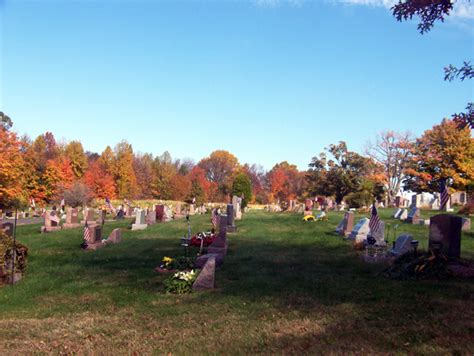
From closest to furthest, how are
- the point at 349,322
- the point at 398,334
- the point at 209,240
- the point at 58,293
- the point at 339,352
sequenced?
1. the point at 339,352
2. the point at 398,334
3. the point at 349,322
4. the point at 58,293
5. the point at 209,240

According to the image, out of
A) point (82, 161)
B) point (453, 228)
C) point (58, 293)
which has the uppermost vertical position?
point (82, 161)

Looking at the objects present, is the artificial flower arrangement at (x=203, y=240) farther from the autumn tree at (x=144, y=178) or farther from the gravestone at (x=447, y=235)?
the autumn tree at (x=144, y=178)

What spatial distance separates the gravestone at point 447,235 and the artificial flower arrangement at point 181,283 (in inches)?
231

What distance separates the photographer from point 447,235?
11766 millimetres

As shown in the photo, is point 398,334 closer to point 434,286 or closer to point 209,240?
point 434,286

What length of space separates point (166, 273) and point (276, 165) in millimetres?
103394

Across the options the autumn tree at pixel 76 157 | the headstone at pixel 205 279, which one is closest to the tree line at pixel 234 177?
the autumn tree at pixel 76 157

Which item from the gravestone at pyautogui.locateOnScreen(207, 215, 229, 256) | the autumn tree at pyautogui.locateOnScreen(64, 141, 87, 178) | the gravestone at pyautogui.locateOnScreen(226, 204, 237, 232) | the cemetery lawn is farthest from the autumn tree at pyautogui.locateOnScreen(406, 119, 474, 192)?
the autumn tree at pyautogui.locateOnScreen(64, 141, 87, 178)

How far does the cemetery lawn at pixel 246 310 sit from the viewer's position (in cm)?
672

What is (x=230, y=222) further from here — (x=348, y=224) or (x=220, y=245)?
(x=220, y=245)

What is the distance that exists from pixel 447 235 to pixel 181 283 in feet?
21.7

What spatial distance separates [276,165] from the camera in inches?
4547

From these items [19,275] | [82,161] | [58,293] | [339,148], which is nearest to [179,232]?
[19,275]

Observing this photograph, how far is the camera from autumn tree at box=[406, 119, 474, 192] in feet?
153
